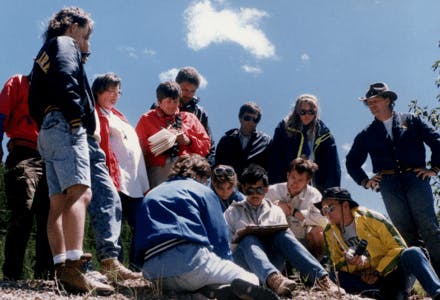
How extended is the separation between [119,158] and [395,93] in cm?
315

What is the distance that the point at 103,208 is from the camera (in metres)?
4.94

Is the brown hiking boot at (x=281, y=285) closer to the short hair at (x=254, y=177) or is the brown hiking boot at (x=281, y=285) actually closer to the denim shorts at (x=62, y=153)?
the short hair at (x=254, y=177)

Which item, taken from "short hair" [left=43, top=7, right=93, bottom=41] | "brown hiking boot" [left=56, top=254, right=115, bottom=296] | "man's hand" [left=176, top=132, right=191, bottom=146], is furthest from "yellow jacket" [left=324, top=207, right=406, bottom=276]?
"short hair" [left=43, top=7, right=93, bottom=41]

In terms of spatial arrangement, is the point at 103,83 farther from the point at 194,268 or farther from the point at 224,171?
the point at 194,268

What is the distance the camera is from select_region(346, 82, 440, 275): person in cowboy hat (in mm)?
6004

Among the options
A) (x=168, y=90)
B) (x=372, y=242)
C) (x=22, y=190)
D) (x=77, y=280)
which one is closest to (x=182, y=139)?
(x=168, y=90)

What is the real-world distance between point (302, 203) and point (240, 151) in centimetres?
103

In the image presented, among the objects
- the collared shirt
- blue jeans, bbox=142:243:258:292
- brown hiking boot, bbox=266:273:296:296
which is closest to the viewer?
blue jeans, bbox=142:243:258:292

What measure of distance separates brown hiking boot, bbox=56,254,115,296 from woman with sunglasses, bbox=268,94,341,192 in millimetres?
2854

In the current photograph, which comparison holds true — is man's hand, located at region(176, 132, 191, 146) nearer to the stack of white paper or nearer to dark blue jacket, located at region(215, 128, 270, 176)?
the stack of white paper

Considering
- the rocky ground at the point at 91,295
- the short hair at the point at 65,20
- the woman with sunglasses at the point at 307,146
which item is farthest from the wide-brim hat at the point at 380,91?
the short hair at the point at 65,20

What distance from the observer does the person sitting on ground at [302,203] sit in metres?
5.82

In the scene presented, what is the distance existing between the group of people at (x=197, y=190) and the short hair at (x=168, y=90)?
11 millimetres

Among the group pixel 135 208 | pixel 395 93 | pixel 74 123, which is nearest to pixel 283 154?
pixel 395 93
